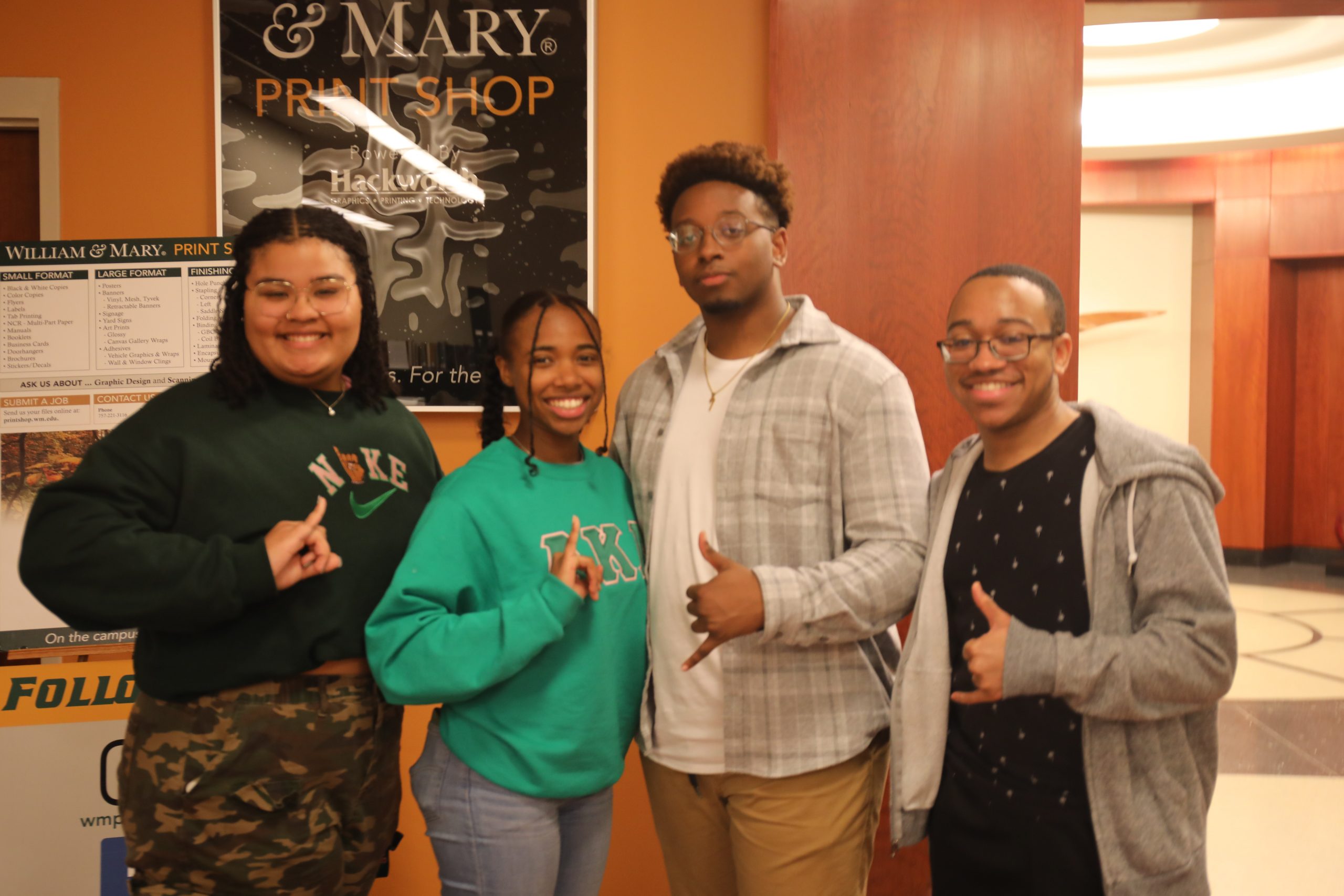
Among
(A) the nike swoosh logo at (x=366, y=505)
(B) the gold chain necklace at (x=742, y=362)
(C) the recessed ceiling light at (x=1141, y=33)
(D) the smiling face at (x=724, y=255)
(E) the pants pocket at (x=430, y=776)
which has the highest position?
(C) the recessed ceiling light at (x=1141, y=33)

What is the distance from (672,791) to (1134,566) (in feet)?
2.99

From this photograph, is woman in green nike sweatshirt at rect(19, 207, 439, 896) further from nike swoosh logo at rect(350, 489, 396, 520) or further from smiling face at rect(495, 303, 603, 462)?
smiling face at rect(495, 303, 603, 462)

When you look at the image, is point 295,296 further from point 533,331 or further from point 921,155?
point 921,155

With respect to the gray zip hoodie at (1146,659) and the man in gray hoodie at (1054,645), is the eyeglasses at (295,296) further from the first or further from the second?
the gray zip hoodie at (1146,659)

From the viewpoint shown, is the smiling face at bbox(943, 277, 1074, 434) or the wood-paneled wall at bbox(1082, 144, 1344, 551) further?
the wood-paneled wall at bbox(1082, 144, 1344, 551)

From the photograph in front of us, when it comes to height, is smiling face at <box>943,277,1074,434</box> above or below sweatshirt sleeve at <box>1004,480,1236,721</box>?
above

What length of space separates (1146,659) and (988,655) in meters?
0.20

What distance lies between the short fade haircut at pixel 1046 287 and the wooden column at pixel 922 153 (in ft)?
3.43

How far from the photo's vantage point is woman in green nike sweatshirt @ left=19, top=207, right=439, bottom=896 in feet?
4.48

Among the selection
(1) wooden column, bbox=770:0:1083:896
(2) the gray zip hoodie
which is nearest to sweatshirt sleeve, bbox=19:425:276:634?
(2) the gray zip hoodie

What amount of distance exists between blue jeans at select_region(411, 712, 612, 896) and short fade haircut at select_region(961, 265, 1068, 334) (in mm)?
1124

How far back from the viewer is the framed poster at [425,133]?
2586 millimetres

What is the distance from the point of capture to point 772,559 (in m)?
1.61

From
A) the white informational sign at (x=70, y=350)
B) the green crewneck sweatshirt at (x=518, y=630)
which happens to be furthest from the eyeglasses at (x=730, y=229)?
→ the white informational sign at (x=70, y=350)
